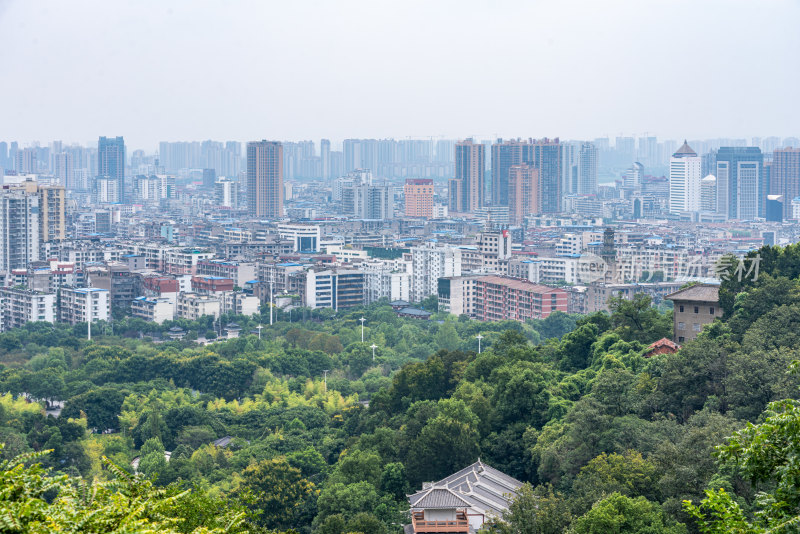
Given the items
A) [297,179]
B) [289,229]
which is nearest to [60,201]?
[289,229]

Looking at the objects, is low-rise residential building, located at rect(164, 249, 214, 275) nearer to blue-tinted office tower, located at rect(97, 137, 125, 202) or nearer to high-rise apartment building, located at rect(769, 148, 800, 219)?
high-rise apartment building, located at rect(769, 148, 800, 219)

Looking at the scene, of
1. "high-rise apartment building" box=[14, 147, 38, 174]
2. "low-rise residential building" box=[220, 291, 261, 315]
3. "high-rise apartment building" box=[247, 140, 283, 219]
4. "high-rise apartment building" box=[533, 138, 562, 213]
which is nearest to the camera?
"low-rise residential building" box=[220, 291, 261, 315]

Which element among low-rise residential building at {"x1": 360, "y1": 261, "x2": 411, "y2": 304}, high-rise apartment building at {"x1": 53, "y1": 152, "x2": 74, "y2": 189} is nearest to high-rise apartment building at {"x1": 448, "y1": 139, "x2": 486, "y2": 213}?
high-rise apartment building at {"x1": 53, "y1": 152, "x2": 74, "y2": 189}

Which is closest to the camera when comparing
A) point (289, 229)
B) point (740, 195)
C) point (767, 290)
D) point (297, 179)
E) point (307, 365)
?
point (767, 290)

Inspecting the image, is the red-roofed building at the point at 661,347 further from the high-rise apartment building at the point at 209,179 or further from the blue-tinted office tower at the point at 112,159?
the high-rise apartment building at the point at 209,179

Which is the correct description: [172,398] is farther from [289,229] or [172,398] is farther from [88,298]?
[289,229]

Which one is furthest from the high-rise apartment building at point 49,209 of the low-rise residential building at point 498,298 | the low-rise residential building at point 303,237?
the low-rise residential building at point 498,298
